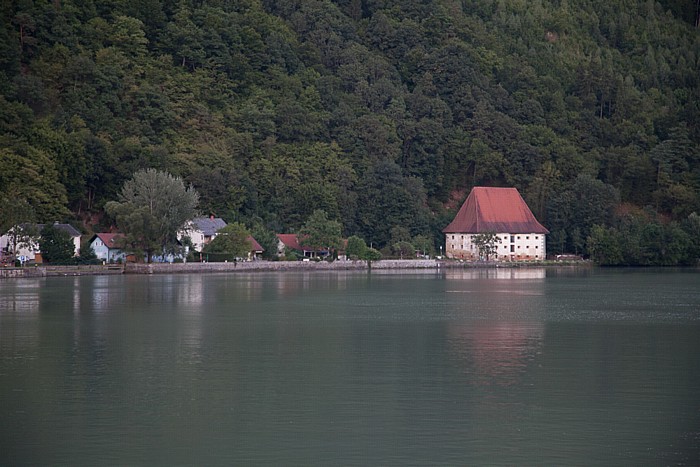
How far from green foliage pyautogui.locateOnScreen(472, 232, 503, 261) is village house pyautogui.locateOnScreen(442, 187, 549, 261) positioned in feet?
3.07

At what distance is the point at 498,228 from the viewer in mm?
109812

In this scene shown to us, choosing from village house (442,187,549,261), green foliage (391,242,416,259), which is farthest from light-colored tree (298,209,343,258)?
village house (442,187,549,261)

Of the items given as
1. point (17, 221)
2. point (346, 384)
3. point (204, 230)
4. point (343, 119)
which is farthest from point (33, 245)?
point (346, 384)

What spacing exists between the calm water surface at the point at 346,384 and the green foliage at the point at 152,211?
29.2 meters

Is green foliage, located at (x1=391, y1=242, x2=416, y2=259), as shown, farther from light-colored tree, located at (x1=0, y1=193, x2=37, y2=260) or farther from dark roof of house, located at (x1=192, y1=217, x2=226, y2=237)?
light-colored tree, located at (x1=0, y1=193, x2=37, y2=260)

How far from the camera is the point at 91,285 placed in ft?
202

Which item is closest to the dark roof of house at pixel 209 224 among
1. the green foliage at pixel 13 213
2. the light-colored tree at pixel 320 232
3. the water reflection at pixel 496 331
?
the light-colored tree at pixel 320 232

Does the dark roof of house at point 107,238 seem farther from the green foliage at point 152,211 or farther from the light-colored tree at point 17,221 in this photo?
the light-colored tree at point 17,221

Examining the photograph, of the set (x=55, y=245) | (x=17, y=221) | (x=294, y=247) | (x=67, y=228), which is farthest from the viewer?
(x=294, y=247)

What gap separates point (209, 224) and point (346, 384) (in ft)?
219

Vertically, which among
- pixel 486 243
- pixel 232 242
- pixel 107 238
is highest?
pixel 107 238

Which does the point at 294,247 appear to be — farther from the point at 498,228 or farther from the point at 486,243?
the point at 498,228

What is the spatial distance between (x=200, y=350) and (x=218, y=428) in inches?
433

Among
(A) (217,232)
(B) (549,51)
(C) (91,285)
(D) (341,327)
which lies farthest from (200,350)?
(B) (549,51)
